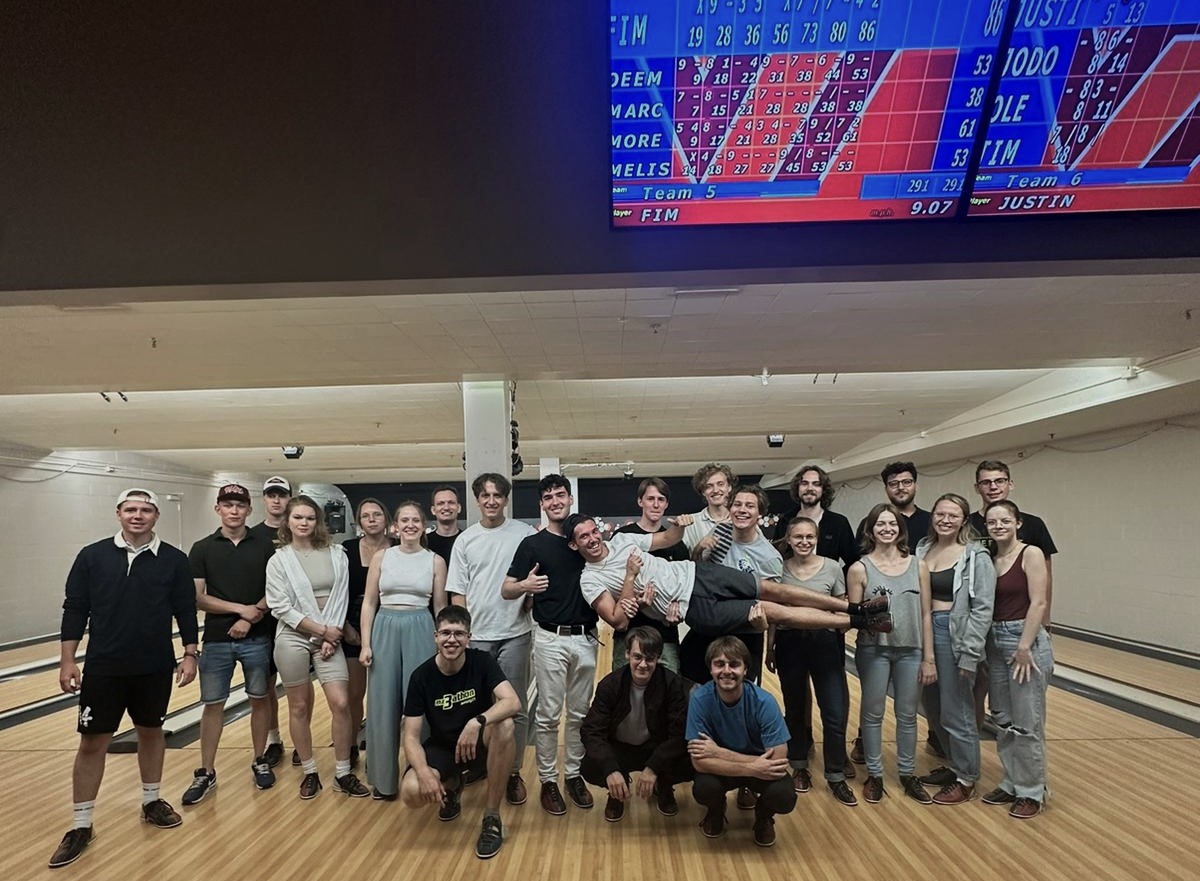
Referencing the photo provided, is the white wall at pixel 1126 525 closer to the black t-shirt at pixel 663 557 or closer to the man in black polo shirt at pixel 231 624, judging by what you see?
the black t-shirt at pixel 663 557

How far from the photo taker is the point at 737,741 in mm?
2398

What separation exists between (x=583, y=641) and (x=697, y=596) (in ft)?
1.66

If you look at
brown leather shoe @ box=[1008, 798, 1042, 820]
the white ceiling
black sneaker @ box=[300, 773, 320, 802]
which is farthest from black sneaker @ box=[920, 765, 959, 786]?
black sneaker @ box=[300, 773, 320, 802]

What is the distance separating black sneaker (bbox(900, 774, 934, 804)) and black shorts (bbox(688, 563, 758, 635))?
3.33 ft

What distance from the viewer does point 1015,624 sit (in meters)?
2.70

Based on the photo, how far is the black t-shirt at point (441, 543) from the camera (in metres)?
3.22

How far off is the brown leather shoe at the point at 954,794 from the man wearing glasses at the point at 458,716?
174cm

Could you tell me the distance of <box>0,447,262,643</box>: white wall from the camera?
827 centimetres

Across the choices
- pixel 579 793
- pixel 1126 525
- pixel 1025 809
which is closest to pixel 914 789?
pixel 1025 809

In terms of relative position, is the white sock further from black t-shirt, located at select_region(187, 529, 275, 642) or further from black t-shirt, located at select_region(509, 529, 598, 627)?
black t-shirt, located at select_region(509, 529, 598, 627)

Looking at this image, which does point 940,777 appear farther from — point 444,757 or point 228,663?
point 228,663

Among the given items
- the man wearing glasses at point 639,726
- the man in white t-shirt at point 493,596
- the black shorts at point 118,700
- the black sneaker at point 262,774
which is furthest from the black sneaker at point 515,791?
the black shorts at point 118,700

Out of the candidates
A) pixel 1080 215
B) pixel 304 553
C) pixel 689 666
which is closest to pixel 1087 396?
pixel 1080 215

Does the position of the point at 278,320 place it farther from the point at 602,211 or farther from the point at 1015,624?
the point at 1015,624
